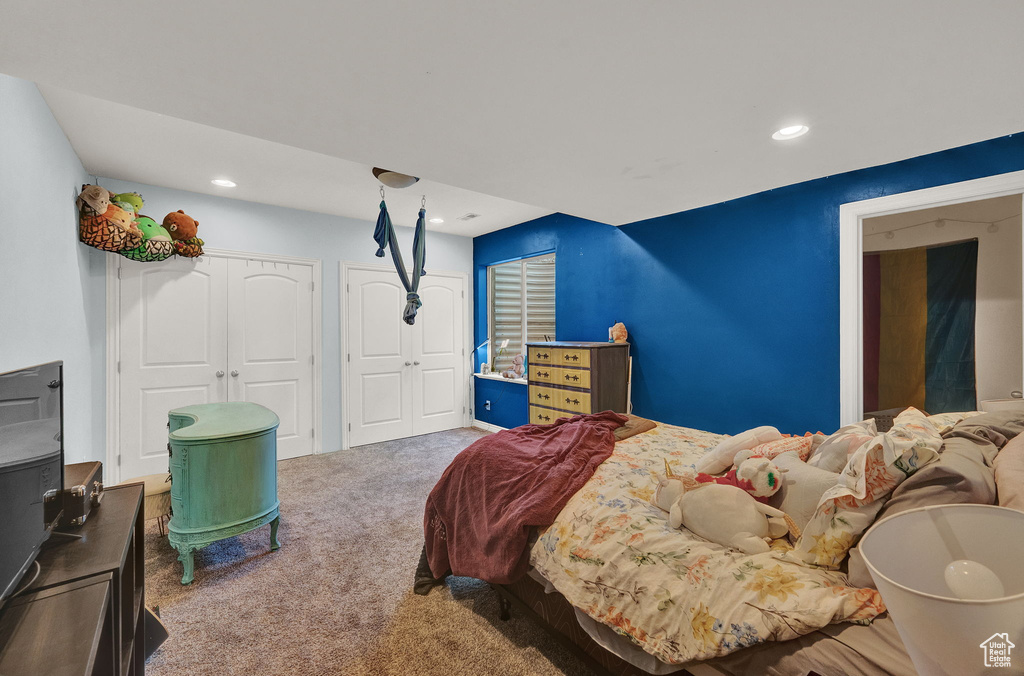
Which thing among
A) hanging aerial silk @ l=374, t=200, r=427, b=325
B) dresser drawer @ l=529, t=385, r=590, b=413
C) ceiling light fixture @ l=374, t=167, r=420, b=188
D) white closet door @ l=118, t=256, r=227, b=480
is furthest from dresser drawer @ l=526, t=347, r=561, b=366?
white closet door @ l=118, t=256, r=227, b=480

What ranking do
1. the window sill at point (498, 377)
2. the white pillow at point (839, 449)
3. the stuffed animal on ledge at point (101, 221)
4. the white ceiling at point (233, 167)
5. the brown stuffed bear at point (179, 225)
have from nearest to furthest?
the white pillow at point (839, 449) → the white ceiling at point (233, 167) → the stuffed animal on ledge at point (101, 221) → the brown stuffed bear at point (179, 225) → the window sill at point (498, 377)

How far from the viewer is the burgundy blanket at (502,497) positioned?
1702mm

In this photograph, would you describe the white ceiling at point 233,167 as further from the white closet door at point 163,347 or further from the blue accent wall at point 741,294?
the blue accent wall at point 741,294

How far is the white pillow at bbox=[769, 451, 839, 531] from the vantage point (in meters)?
1.40

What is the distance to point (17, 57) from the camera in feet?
4.62

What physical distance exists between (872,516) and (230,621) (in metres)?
2.51

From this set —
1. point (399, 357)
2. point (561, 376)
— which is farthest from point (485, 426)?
point (561, 376)

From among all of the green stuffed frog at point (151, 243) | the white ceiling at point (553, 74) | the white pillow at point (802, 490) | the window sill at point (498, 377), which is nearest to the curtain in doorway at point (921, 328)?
the white ceiling at point (553, 74)

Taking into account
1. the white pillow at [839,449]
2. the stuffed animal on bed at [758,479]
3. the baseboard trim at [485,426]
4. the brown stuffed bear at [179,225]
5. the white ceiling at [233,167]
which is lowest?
the baseboard trim at [485,426]

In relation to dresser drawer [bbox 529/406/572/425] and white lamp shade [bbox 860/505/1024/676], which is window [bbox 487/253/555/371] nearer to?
dresser drawer [bbox 529/406/572/425]

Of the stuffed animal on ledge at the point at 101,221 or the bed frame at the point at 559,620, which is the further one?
the stuffed animal on ledge at the point at 101,221

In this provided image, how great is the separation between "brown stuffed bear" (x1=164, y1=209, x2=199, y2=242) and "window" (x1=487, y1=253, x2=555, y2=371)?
3106 millimetres

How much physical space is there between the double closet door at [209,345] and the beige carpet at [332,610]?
137 cm

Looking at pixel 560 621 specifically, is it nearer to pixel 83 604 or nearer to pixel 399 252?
pixel 83 604
